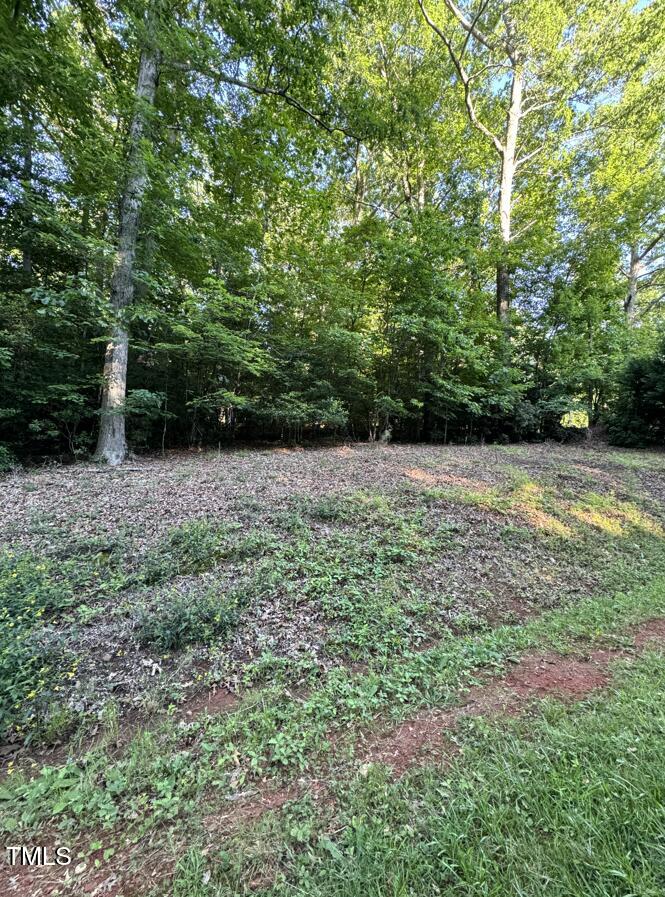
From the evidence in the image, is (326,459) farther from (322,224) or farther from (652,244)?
(652,244)

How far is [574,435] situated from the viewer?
12.9 metres

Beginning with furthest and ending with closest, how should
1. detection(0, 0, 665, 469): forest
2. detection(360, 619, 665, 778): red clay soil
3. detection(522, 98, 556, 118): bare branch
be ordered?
detection(522, 98, 556, 118): bare branch, detection(0, 0, 665, 469): forest, detection(360, 619, 665, 778): red clay soil

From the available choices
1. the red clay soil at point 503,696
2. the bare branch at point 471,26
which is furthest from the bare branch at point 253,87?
the red clay soil at point 503,696

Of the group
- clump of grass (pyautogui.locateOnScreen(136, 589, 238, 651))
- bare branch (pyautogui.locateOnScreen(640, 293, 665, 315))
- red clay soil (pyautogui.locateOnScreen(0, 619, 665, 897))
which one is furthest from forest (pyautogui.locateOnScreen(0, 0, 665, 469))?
red clay soil (pyautogui.locateOnScreen(0, 619, 665, 897))

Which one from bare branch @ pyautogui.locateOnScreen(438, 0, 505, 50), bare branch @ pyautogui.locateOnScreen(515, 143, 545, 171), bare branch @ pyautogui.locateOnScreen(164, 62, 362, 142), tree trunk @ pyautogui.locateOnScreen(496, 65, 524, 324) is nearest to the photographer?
bare branch @ pyautogui.locateOnScreen(164, 62, 362, 142)

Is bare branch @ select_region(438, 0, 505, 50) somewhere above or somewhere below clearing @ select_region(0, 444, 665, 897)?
above

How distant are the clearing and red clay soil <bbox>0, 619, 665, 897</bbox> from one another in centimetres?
1

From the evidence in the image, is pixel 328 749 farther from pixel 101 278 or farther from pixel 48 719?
pixel 101 278

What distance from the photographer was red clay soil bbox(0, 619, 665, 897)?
51.4 inches

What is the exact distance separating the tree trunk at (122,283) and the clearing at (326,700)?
315cm

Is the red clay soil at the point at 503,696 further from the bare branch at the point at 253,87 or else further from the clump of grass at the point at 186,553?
the bare branch at the point at 253,87

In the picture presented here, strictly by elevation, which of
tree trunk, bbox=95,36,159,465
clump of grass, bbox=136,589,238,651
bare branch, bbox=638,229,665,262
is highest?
bare branch, bbox=638,229,665,262

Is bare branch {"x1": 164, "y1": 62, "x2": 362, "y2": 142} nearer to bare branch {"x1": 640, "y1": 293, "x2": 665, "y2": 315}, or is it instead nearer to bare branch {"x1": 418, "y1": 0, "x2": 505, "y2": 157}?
bare branch {"x1": 418, "y1": 0, "x2": 505, "y2": 157}

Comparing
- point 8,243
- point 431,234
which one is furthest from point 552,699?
point 431,234
